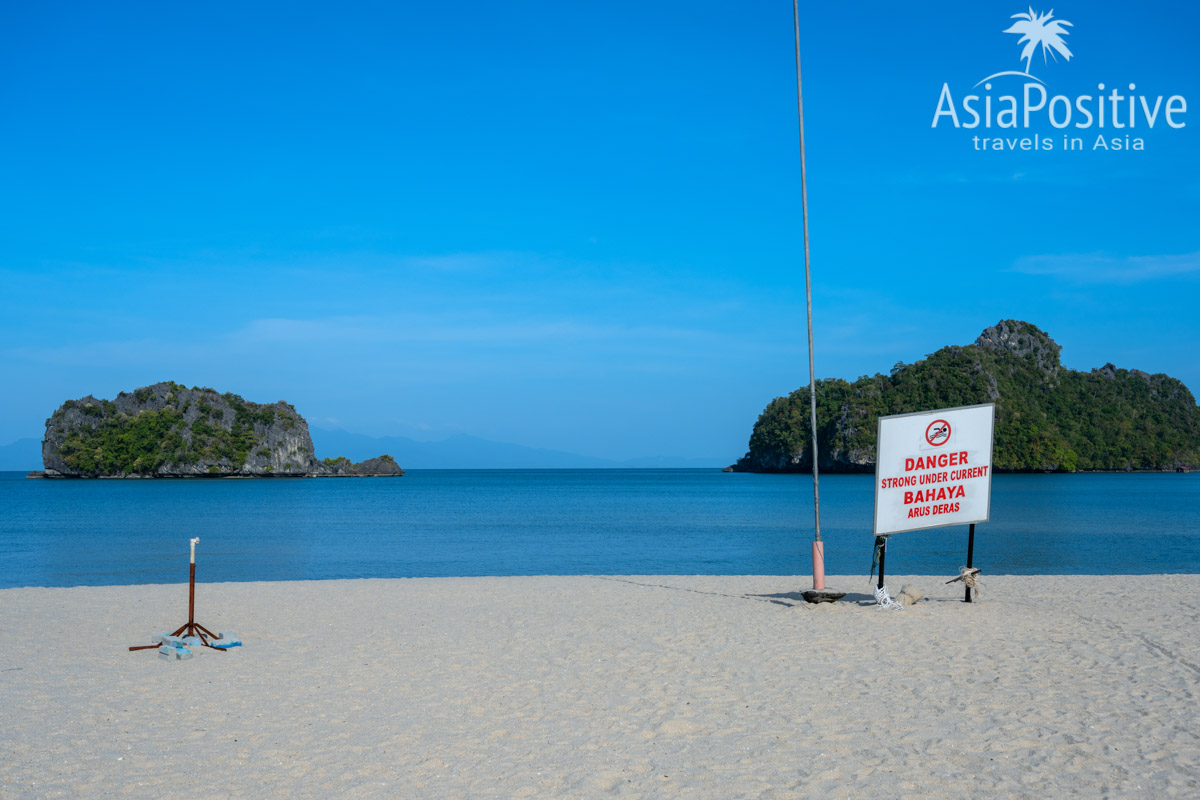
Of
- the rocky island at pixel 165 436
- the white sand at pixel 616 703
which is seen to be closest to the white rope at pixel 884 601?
the white sand at pixel 616 703

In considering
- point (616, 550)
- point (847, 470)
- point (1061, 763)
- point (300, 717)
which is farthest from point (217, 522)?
point (847, 470)

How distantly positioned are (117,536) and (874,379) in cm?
15774

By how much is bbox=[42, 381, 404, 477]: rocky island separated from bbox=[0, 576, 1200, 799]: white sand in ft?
516

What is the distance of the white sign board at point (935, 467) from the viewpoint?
1466 cm

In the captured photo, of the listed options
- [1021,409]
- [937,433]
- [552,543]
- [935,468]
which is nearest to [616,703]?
[935,468]

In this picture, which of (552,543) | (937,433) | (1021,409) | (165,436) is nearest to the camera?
(937,433)

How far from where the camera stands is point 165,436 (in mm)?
158625

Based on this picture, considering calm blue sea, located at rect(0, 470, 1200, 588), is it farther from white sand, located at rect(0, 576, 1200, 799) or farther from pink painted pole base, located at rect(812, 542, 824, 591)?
white sand, located at rect(0, 576, 1200, 799)

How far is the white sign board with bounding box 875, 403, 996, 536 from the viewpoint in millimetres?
14656

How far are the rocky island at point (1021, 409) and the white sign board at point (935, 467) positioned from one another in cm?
14676

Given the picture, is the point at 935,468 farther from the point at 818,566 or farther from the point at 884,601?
the point at 818,566

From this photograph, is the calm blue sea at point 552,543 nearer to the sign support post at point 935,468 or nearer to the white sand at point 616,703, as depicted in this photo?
the sign support post at point 935,468

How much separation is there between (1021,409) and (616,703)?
179 metres

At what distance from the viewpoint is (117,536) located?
1515 inches
